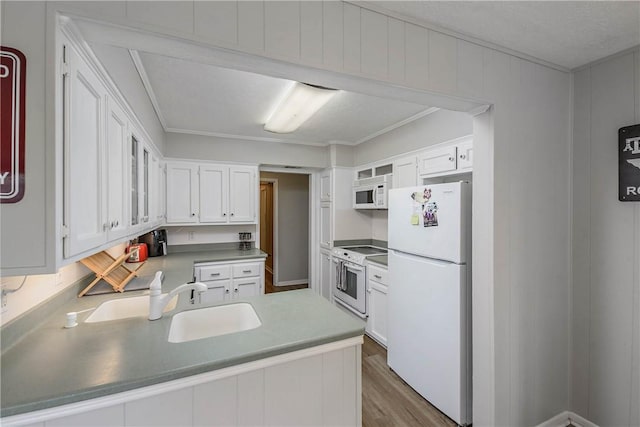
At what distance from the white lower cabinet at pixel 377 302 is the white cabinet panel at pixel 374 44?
2.00m

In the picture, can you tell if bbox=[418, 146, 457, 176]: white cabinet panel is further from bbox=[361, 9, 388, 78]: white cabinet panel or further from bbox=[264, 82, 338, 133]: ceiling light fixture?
bbox=[361, 9, 388, 78]: white cabinet panel

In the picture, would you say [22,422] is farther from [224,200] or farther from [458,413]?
[224,200]

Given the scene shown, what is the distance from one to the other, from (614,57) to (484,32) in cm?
96

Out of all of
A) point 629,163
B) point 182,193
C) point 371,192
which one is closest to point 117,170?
point 182,193

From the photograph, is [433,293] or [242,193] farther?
[242,193]

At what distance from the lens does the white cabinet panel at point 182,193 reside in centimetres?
332

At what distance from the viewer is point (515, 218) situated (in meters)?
1.69

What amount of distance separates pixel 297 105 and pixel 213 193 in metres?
1.75

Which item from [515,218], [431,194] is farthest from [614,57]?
[431,194]

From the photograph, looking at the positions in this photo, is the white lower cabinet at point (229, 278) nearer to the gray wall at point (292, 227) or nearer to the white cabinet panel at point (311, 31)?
the gray wall at point (292, 227)

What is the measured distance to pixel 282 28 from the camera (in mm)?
1108

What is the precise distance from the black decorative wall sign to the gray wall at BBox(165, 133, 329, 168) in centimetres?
306

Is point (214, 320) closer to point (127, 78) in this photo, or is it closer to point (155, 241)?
point (127, 78)

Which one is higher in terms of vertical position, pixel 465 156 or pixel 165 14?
pixel 165 14
